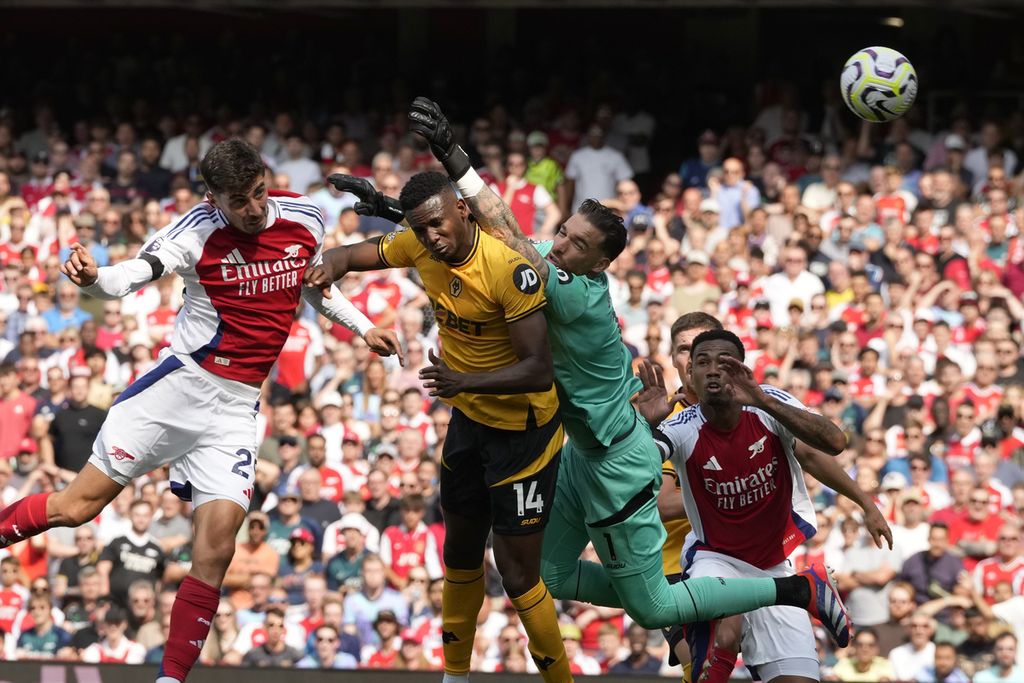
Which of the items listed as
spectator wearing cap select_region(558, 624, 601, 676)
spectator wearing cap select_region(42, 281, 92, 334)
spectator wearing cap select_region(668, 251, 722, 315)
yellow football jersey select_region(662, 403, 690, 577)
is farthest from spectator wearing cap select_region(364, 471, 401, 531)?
yellow football jersey select_region(662, 403, 690, 577)

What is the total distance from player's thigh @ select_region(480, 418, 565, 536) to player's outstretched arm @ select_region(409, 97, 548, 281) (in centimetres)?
72

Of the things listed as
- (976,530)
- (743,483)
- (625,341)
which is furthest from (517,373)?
(625,341)

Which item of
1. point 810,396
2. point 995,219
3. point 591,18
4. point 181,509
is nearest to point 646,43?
point 591,18

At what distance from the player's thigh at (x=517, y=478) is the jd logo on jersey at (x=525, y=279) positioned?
653mm

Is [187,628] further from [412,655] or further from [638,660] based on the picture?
[638,660]

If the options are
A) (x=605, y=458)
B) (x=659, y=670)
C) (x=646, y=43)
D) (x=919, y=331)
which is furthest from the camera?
(x=646, y=43)

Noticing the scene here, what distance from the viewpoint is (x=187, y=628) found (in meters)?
6.91

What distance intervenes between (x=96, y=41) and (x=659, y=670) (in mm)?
12591

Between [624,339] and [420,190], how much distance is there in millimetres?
6477

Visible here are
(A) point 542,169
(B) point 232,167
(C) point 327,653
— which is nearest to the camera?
(B) point 232,167

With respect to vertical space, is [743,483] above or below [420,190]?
below

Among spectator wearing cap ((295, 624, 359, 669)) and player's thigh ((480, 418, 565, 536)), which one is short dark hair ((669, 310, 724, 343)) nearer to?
player's thigh ((480, 418, 565, 536))

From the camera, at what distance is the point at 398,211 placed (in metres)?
7.32

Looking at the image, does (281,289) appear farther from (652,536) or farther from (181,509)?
(181,509)
